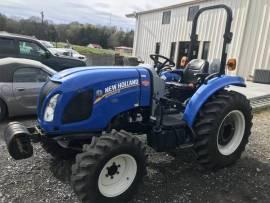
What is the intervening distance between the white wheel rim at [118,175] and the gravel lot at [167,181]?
258mm

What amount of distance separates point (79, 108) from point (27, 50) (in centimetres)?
713

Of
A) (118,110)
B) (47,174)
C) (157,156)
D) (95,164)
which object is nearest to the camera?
(95,164)

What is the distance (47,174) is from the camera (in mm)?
3801

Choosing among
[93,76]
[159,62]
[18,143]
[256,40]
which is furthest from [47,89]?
[256,40]

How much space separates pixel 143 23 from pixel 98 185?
20.0 metres

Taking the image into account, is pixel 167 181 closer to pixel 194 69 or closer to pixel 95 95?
pixel 95 95

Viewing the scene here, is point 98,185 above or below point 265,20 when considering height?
below

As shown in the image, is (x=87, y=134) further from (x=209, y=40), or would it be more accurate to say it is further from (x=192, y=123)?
(x=209, y=40)

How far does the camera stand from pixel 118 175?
3262 millimetres

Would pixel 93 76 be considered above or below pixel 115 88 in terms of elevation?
above

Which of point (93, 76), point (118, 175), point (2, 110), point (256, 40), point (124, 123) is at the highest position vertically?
point (256, 40)

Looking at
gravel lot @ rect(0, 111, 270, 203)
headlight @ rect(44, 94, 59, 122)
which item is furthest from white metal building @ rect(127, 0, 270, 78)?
headlight @ rect(44, 94, 59, 122)

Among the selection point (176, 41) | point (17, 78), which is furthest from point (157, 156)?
point (176, 41)

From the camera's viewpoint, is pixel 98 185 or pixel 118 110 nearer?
pixel 98 185
